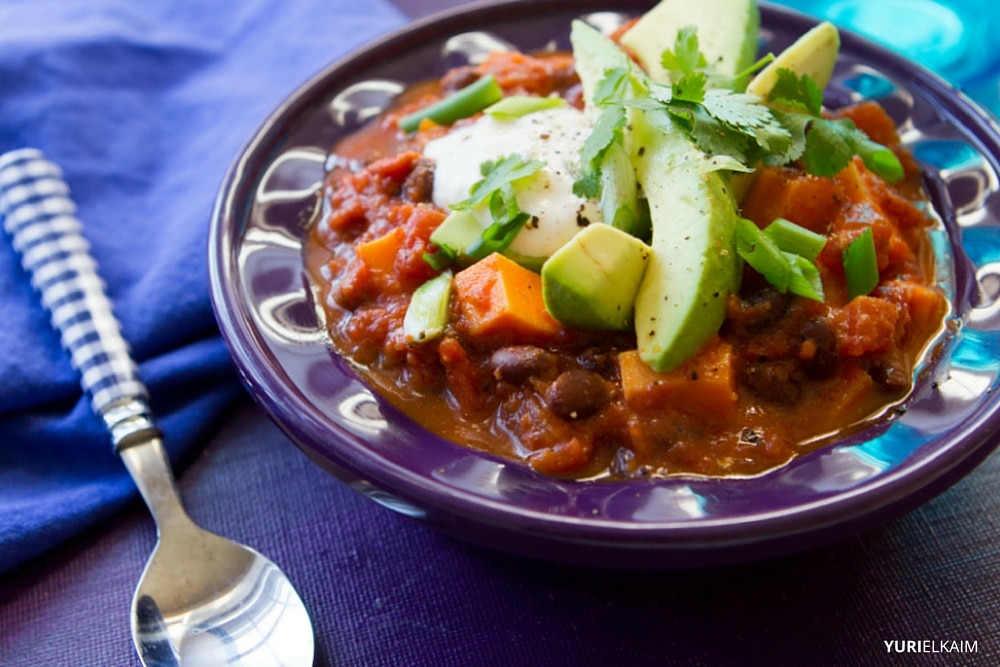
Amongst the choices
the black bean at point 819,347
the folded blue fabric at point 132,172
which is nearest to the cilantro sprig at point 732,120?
the black bean at point 819,347

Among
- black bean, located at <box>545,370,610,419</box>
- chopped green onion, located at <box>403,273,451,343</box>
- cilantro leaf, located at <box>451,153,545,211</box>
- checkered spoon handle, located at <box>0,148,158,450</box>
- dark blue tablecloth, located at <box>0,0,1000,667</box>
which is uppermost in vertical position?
cilantro leaf, located at <box>451,153,545,211</box>

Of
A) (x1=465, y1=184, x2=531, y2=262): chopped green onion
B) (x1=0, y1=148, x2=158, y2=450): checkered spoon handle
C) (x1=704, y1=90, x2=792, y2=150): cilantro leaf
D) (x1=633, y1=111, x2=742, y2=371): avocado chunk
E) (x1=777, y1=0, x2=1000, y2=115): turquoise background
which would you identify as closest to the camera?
(x1=633, y1=111, x2=742, y2=371): avocado chunk

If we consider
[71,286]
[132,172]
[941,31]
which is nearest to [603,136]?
[71,286]

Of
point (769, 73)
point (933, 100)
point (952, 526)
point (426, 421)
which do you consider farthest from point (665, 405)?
point (933, 100)

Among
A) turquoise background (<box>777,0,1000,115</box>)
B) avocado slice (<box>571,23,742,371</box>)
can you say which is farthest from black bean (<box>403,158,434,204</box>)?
turquoise background (<box>777,0,1000,115</box>)

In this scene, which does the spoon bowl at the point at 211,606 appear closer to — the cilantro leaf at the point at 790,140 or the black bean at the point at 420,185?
the black bean at the point at 420,185

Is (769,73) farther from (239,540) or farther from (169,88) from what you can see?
(169,88)

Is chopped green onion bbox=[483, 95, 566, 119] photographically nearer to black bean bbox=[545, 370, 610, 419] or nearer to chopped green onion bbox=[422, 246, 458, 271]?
chopped green onion bbox=[422, 246, 458, 271]

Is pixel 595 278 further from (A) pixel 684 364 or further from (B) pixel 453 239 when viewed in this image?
(B) pixel 453 239
